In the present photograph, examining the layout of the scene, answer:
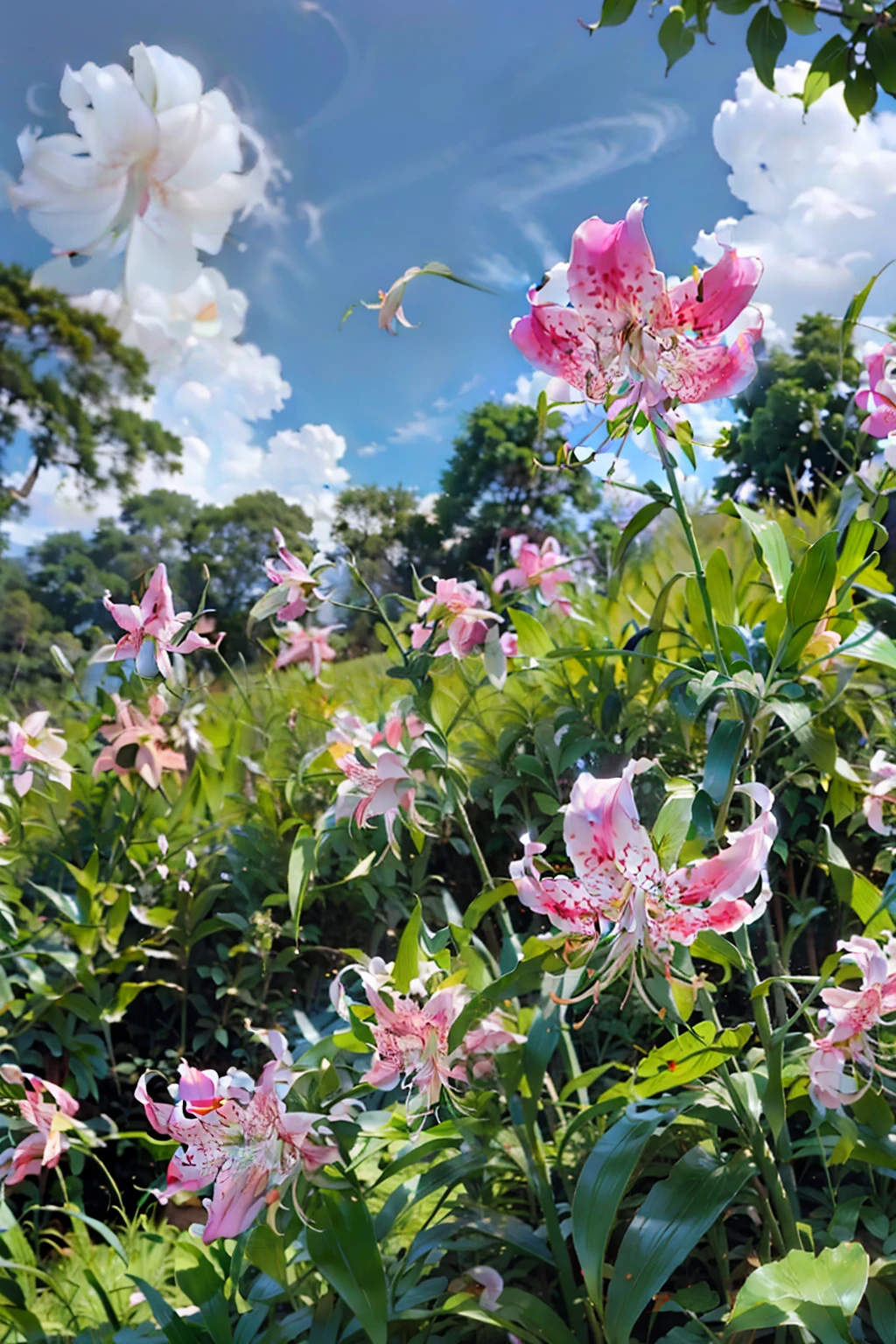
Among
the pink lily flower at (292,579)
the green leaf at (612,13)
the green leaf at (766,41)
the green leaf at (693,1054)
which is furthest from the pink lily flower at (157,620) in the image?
the green leaf at (766,41)

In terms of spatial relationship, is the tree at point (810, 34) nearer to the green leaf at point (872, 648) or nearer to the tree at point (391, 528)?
the green leaf at point (872, 648)

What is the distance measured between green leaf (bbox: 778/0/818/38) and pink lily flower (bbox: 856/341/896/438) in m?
0.64

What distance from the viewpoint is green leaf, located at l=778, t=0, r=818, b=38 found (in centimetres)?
125

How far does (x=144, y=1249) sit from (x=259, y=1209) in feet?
2.80

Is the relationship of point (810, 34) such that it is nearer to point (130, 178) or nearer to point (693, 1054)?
point (130, 178)

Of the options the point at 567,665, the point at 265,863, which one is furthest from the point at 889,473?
the point at 265,863

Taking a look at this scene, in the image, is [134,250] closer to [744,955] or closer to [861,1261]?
[744,955]

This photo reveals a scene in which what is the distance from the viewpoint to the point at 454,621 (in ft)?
3.44

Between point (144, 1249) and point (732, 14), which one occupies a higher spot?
point (732, 14)

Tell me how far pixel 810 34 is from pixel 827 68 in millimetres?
65

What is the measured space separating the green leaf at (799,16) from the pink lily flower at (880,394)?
641 mm

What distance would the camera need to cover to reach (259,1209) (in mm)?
722

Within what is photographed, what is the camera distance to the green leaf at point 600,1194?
0.70 meters

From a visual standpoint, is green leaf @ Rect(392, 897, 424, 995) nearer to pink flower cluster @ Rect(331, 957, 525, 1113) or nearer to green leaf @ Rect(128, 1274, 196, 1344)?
pink flower cluster @ Rect(331, 957, 525, 1113)
